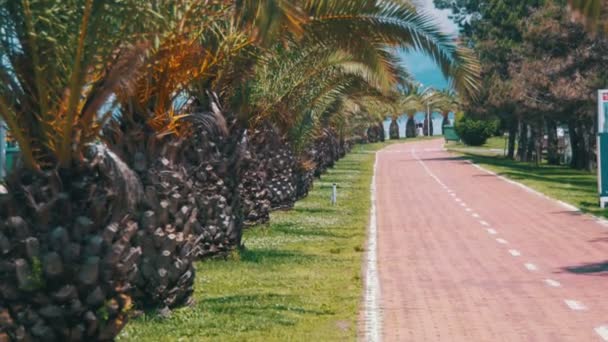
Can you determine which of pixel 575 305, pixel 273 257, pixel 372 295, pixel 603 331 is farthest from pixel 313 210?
pixel 603 331

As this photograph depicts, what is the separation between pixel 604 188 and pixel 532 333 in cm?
2010

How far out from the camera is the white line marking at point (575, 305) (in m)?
13.9

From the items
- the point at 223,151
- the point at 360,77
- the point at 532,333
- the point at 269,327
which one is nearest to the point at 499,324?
the point at 532,333

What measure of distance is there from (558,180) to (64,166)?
42.2m

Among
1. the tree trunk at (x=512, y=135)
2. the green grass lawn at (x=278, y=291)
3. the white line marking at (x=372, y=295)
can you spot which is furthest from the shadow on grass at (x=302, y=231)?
the tree trunk at (x=512, y=135)

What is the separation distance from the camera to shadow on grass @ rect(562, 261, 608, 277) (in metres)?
17.6

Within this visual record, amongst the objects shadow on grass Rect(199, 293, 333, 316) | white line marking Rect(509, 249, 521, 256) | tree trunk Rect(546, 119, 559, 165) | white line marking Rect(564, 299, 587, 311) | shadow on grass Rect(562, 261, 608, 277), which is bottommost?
tree trunk Rect(546, 119, 559, 165)

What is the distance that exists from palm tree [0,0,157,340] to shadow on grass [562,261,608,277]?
9246 millimetres

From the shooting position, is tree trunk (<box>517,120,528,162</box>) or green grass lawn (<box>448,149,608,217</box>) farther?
tree trunk (<box>517,120,528,162</box>)

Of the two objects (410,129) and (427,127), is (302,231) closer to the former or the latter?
(410,129)

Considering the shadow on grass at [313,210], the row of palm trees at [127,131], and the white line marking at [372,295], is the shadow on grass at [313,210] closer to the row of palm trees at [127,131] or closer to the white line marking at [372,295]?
the white line marking at [372,295]

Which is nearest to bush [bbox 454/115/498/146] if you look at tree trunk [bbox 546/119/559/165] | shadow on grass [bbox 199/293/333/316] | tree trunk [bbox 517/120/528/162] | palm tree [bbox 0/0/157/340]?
tree trunk [bbox 517/120/528/162]

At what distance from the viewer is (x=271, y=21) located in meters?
8.59

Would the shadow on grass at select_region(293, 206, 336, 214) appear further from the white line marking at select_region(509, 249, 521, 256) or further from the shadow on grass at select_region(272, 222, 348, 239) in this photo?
the white line marking at select_region(509, 249, 521, 256)
